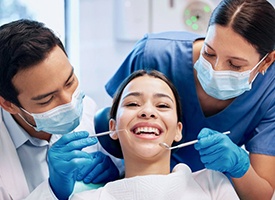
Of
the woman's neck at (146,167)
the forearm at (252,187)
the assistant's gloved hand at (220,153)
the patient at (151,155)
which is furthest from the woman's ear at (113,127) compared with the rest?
the forearm at (252,187)

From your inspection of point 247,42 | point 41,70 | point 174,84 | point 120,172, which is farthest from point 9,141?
point 247,42

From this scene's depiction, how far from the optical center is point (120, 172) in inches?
74.1

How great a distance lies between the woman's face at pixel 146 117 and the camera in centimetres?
156

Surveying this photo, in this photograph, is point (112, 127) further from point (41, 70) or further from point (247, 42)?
point (247, 42)

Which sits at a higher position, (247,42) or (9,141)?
(247,42)

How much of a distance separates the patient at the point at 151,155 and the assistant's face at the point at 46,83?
229mm

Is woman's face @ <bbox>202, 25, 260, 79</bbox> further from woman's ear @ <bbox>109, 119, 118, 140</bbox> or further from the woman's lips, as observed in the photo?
woman's ear @ <bbox>109, 119, 118, 140</bbox>

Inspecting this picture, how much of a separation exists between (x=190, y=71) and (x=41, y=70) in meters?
0.62

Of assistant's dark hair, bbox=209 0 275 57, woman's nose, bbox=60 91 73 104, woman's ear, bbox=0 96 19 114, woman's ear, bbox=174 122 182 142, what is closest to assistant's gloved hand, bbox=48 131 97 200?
woman's nose, bbox=60 91 73 104

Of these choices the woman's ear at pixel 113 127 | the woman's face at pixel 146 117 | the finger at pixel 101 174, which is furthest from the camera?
the finger at pixel 101 174

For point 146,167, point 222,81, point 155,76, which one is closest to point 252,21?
point 222,81

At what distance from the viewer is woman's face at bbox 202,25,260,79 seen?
1.52 meters

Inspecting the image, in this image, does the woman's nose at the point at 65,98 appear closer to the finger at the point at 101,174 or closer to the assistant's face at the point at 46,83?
the assistant's face at the point at 46,83

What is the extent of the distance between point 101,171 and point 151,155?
1.13ft
